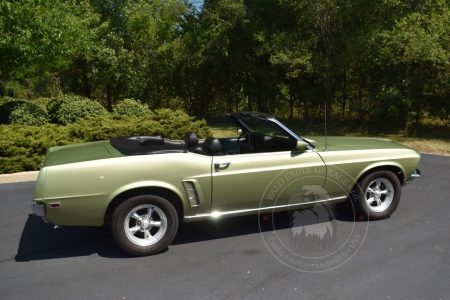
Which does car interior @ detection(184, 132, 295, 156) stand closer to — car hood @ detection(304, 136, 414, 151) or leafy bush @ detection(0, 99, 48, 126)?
car hood @ detection(304, 136, 414, 151)

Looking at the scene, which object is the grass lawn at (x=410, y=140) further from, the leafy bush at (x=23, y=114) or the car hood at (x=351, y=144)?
the car hood at (x=351, y=144)

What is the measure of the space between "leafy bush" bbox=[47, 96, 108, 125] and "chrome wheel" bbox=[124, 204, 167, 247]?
916 centimetres

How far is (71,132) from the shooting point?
33.6 feet

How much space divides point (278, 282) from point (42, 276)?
7.57 feet

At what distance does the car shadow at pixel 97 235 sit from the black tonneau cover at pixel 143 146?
1.10 m

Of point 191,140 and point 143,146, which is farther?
point 191,140

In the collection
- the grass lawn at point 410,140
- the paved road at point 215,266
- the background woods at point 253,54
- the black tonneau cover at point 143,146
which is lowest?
the paved road at point 215,266

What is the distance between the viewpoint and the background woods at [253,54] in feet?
40.3

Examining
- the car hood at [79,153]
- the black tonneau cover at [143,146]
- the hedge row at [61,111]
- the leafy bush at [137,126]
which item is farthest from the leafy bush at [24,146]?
the black tonneau cover at [143,146]

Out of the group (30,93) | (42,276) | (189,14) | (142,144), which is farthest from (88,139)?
(30,93)

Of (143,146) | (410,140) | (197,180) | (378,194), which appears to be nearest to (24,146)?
(143,146)

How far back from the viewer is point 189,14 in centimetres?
2047

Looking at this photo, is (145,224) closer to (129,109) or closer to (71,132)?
(71,132)

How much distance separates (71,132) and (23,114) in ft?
12.2
